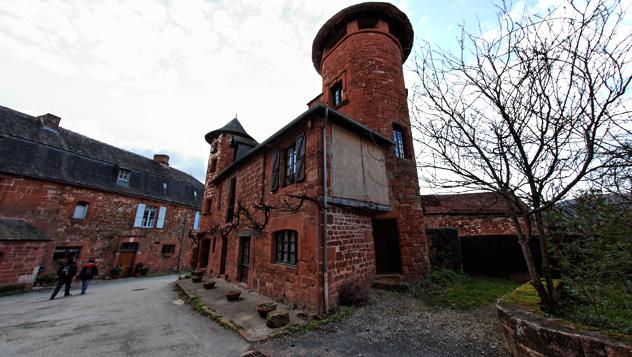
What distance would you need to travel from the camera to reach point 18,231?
406 inches

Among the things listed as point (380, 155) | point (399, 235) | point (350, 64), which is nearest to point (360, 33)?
point (350, 64)

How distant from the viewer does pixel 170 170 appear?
21.2 m

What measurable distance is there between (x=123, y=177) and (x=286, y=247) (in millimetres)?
16139

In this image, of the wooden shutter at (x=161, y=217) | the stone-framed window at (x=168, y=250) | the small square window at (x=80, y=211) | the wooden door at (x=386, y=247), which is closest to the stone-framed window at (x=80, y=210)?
the small square window at (x=80, y=211)

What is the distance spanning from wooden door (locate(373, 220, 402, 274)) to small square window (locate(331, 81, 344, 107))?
546 centimetres

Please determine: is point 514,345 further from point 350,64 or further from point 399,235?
point 350,64

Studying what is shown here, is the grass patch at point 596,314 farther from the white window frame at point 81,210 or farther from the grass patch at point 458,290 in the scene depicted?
the white window frame at point 81,210

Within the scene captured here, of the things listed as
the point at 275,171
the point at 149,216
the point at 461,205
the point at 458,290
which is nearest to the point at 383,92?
the point at 275,171

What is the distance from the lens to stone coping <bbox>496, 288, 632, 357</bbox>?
6.28 ft

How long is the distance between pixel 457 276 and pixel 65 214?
1937 cm

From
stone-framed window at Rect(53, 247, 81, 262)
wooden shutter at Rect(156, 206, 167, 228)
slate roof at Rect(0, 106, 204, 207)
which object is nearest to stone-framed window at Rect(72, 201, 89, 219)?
slate roof at Rect(0, 106, 204, 207)

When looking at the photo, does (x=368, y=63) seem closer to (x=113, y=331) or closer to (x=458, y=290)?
(x=458, y=290)

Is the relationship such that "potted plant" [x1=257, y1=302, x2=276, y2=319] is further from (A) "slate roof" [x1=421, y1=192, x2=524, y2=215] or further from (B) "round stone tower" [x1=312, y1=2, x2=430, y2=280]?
(A) "slate roof" [x1=421, y1=192, x2=524, y2=215]

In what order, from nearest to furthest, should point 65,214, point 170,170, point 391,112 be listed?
point 391,112 < point 65,214 < point 170,170
